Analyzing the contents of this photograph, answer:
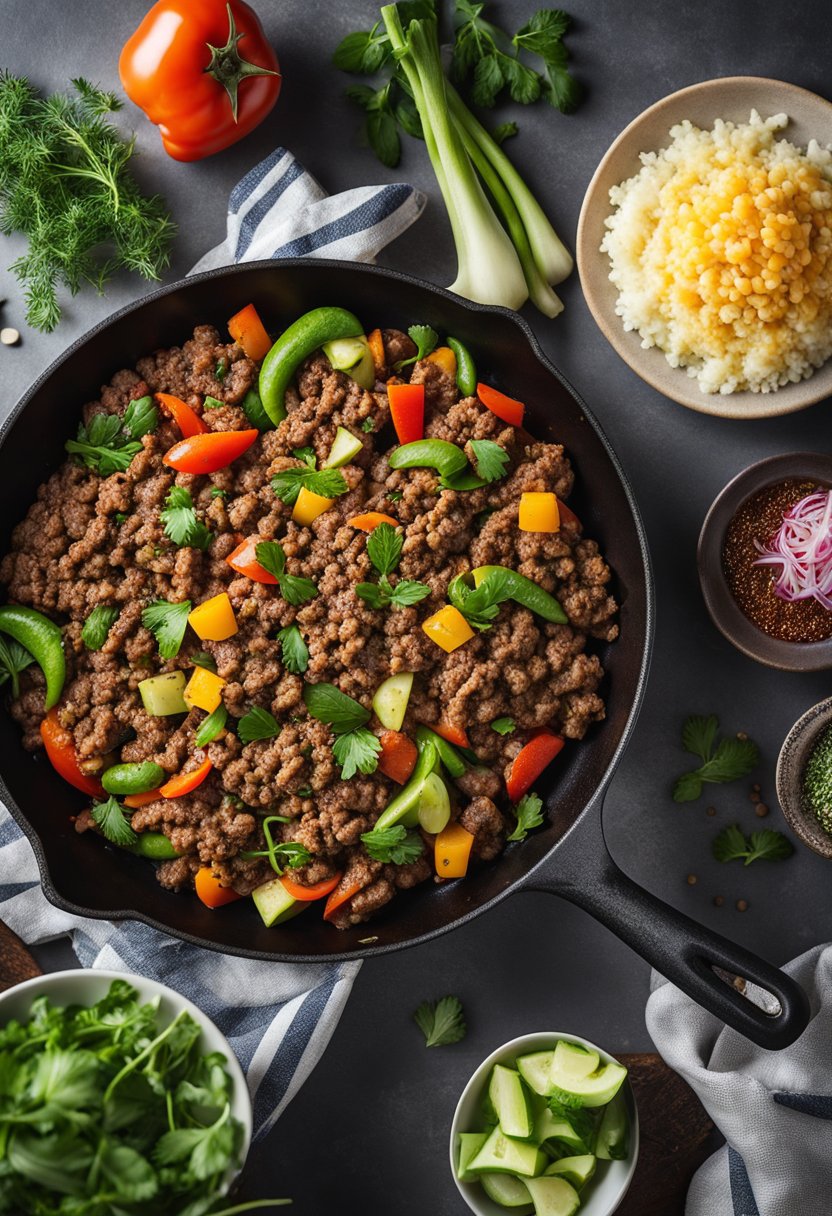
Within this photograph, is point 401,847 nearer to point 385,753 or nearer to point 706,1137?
point 385,753

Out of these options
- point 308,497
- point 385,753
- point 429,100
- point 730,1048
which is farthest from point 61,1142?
point 429,100

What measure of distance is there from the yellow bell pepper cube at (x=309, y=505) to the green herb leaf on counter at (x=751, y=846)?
81.3 inches

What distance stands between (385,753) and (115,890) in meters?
1.09

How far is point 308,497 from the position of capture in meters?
3.84

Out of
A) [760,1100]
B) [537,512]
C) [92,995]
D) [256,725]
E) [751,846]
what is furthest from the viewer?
[751,846]

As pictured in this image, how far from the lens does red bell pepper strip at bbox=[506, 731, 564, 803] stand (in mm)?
3889

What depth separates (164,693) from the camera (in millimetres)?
3809

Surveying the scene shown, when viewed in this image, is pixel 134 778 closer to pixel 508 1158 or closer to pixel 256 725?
pixel 256 725

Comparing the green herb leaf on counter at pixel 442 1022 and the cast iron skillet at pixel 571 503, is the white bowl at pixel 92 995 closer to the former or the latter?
the cast iron skillet at pixel 571 503

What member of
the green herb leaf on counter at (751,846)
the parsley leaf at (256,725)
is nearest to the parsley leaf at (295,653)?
the parsley leaf at (256,725)

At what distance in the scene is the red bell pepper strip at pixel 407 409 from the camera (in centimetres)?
386

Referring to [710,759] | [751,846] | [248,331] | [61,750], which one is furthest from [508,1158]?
[248,331]

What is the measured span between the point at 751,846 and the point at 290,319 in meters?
2.75

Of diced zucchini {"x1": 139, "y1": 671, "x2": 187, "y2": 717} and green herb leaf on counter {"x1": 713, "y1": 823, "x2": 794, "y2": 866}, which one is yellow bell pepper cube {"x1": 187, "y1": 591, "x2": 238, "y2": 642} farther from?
green herb leaf on counter {"x1": 713, "y1": 823, "x2": 794, "y2": 866}
